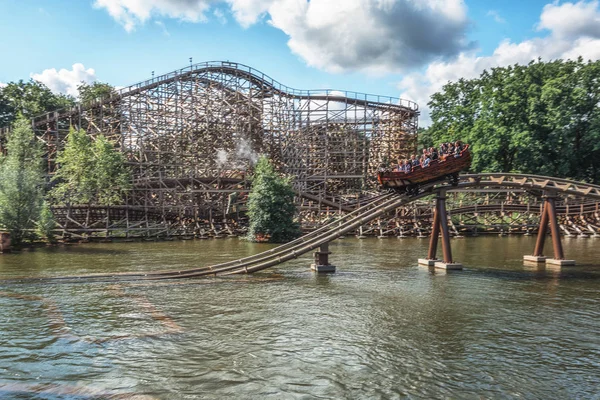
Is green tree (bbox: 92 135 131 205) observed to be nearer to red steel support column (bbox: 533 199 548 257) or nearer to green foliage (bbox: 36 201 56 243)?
green foliage (bbox: 36 201 56 243)

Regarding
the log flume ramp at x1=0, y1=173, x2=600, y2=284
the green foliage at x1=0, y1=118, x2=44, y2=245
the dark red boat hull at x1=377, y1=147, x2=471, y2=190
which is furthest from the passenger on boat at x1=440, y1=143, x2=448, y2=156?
the green foliage at x1=0, y1=118, x2=44, y2=245

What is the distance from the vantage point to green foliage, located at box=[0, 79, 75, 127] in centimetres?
5975

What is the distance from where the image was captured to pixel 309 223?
3866cm

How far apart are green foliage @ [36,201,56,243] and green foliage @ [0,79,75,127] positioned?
34.9 m

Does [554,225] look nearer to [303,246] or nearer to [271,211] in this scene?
[303,246]

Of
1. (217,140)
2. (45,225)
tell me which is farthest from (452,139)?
(45,225)

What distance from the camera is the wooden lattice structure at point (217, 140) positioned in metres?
39.5

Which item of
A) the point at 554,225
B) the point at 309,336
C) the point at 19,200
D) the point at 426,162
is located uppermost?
the point at 426,162

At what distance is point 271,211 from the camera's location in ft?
108

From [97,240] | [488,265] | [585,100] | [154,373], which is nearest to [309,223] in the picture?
[97,240]

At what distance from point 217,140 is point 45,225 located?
17.4 meters

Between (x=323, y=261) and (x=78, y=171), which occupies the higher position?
(x=78, y=171)

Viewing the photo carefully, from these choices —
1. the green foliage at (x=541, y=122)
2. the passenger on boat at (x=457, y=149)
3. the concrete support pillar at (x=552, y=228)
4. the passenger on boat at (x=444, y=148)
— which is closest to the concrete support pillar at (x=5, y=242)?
the passenger on boat at (x=444, y=148)

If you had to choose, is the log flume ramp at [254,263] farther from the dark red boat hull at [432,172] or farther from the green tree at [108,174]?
the green tree at [108,174]
